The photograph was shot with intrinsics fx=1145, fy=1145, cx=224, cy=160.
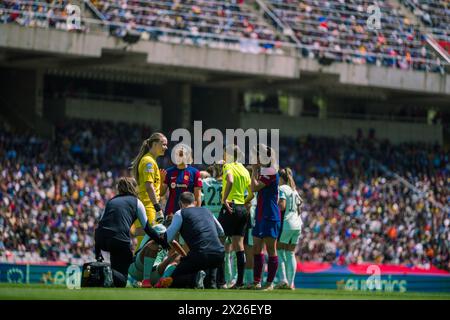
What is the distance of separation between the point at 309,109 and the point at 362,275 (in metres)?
14.7

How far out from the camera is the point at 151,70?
35781mm

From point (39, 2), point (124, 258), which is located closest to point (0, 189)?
point (39, 2)

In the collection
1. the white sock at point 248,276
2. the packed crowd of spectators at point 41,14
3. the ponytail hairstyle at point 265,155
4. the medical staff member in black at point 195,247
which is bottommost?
the white sock at point 248,276

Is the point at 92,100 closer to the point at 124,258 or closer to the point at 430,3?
the point at 430,3

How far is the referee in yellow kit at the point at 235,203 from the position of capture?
1664 cm

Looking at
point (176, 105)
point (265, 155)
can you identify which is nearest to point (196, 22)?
point (176, 105)

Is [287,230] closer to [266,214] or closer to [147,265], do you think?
[266,214]

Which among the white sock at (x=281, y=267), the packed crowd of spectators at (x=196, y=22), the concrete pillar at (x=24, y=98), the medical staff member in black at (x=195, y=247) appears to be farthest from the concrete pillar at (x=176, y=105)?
the medical staff member in black at (x=195, y=247)

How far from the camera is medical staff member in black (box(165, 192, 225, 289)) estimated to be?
1477cm

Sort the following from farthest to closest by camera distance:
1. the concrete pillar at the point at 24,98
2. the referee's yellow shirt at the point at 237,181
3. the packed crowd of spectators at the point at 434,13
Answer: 1. the packed crowd of spectators at the point at 434,13
2. the concrete pillar at the point at 24,98
3. the referee's yellow shirt at the point at 237,181

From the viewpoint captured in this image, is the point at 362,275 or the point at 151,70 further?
the point at 151,70

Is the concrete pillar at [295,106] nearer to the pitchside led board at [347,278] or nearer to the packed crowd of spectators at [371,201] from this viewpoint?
the packed crowd of spectators at [371,201]

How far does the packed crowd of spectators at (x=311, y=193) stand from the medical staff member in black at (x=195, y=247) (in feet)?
40.6

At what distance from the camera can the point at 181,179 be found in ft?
55.0
